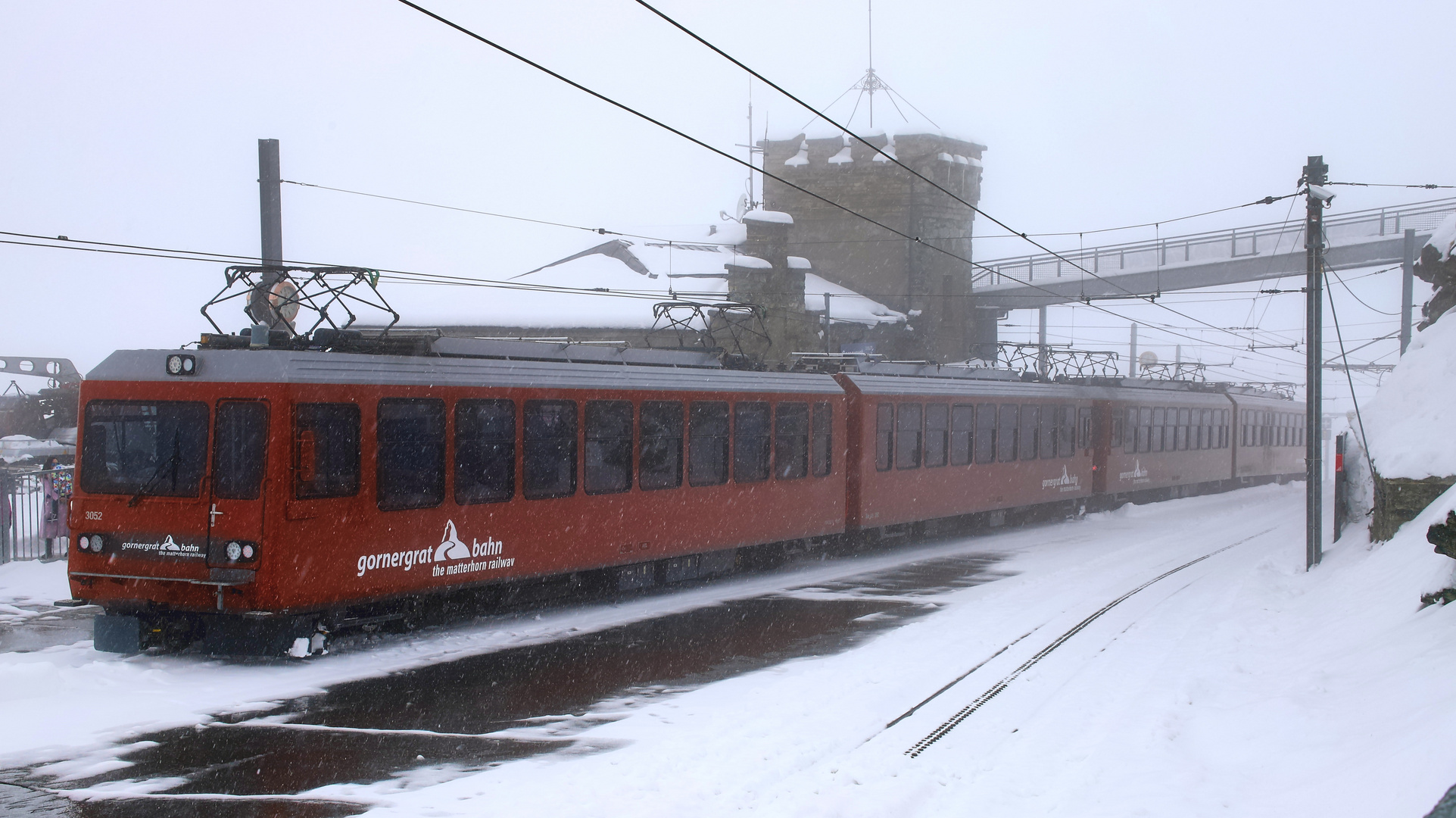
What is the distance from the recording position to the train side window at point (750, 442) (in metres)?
14.7

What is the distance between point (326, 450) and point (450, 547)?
1.59 meters

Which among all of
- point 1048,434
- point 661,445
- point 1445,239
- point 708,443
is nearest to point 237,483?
point 661,445

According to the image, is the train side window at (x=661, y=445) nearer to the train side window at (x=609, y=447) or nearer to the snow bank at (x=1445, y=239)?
the train side window at (x=609, y=447)

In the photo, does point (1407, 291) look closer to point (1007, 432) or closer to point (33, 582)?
point (1007, 432)

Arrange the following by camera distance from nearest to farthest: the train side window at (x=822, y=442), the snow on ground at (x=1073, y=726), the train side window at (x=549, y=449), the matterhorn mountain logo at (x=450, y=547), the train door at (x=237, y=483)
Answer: the snow on ground at (x=1073, y=726)
the train door at (x=237, y=483)
the matterhorn mountain logo at (x=450, y=547)
the train side window at (x=549, y=449)
the train side window at (x=822, y=442)

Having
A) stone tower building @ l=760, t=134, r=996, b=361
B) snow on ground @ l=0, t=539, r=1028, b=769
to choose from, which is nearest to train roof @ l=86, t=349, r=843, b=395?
snow on ground @ l=0, t=539, r=1028, b=769

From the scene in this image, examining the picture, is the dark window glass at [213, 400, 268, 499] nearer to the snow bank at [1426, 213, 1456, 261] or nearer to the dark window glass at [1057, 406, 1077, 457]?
the dark window glass at [1057, 406, 1077, 457]

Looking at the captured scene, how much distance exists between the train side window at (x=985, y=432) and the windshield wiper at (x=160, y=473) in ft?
47.6

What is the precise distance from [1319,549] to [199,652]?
46.1 feet

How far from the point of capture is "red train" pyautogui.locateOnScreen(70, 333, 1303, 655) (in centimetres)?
934

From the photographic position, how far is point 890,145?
54219 mm

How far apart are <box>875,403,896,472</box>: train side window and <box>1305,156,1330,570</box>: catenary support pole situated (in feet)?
19.7

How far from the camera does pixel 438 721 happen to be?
25.4 ft

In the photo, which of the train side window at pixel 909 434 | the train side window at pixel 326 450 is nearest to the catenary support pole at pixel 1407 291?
the train side window at pixel 909 434
